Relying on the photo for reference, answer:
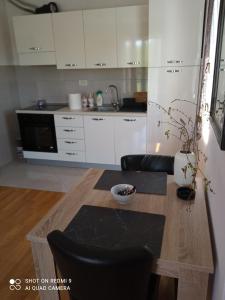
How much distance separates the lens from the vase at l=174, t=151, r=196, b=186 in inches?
58.1

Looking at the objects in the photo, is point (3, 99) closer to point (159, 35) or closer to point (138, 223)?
point (159, 35)

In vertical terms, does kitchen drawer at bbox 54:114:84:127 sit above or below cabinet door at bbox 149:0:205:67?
below

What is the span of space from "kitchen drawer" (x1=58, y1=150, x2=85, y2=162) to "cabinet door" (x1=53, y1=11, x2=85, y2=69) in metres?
1.24

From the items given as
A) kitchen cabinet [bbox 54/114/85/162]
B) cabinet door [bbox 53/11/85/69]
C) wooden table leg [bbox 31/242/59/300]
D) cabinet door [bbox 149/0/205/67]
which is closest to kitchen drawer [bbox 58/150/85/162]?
kitchen cabinet [bbox 54/114/85/162]

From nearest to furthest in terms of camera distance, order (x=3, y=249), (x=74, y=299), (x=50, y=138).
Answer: (x=74, y=299) < (x=3, y=249) < (x=50, y=138)

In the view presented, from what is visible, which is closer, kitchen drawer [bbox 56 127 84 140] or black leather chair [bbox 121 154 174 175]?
black leather chair [bbox 121 154 174 175]

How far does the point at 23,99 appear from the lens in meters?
4.33

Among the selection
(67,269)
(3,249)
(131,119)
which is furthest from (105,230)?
(131,119)

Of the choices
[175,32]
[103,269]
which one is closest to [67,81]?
[175,32]

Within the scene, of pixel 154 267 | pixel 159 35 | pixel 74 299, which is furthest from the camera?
pixel 159 35

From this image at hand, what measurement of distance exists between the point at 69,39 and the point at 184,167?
2718 mm

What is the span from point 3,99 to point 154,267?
12.4ft

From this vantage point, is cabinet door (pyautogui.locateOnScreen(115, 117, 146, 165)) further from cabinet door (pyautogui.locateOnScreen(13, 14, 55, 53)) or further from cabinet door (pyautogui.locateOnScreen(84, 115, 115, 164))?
cabinet door (pyautogui.locateOnScreen(13, 14, 55, 53))

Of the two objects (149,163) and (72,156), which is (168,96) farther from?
(72,156)
